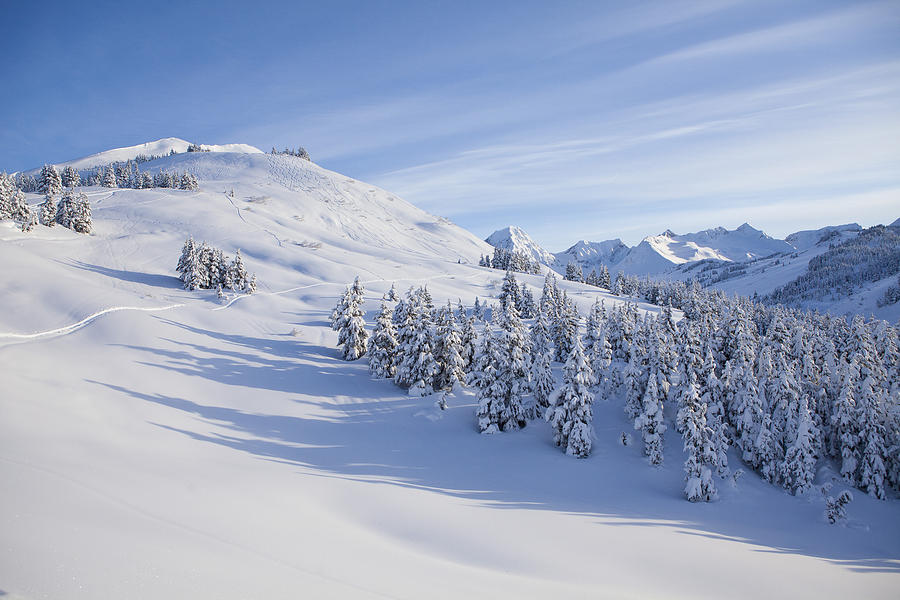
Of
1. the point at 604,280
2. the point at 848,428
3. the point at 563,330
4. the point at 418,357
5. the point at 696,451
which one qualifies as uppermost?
the point at 604,280

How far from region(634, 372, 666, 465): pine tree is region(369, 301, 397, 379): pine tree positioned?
877 inches

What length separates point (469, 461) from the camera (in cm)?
2825

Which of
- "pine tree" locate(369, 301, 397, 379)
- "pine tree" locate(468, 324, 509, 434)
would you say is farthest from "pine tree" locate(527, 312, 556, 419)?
"pine tree" locate(369, 301, 397, 379)

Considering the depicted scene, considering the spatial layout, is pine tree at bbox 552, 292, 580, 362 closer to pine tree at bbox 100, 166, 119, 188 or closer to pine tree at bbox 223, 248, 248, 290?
pine tree at bbox 223, 248, 248, 290

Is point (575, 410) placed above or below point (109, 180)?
below

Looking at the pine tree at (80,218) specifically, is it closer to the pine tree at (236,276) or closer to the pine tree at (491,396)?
the pine tree at (236,276)

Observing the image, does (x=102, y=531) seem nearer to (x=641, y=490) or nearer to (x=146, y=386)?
(x=146, y=386)

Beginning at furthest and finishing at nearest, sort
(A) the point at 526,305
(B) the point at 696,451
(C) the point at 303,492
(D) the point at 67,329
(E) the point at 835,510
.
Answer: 1. (A) the point at 526,305
2. (D) the point at 67,329
3. (B) the point at 696,451
4. (E) the point at 835,510
5. (C) the point at 303,492

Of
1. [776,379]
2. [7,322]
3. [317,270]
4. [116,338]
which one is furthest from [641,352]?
[317,270]

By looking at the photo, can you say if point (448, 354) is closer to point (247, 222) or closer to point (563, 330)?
point (563, 330)

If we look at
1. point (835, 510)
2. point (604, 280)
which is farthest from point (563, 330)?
point (604, 280)

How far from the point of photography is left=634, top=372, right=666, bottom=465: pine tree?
28.6 meters

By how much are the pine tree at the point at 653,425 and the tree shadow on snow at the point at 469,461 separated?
1.13 metres

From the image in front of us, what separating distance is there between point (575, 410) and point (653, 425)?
5291 mm
